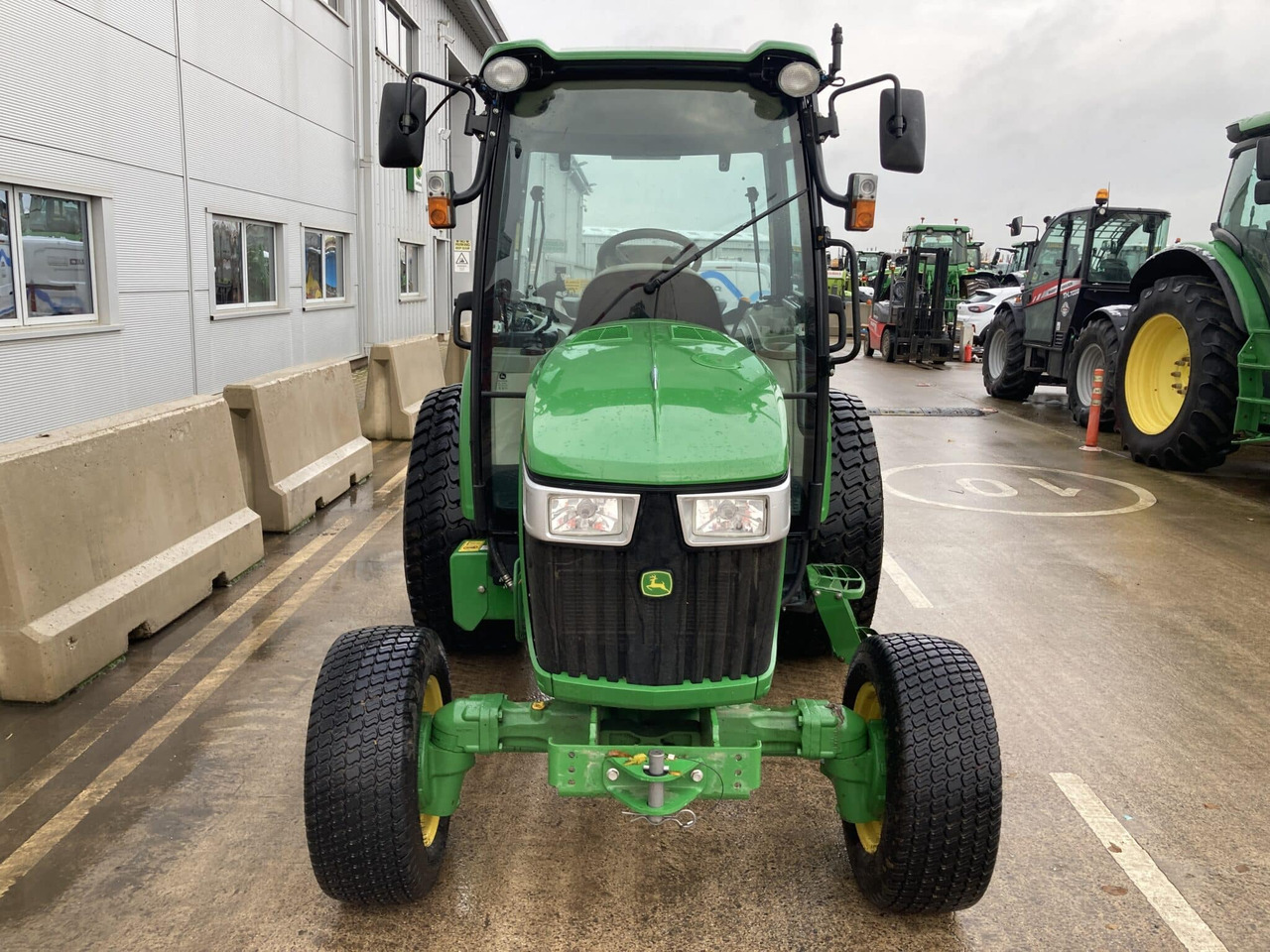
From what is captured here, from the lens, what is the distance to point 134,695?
4.43 metres

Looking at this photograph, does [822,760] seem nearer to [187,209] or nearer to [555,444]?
[555,444]

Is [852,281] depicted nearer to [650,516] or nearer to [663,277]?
[663,277]

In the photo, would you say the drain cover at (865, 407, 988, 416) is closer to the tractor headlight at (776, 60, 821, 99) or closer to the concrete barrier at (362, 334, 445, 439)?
the concrete barrier at (362, 334, 445, 439)

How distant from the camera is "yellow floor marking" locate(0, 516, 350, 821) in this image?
367cm

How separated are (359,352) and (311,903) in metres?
13.7

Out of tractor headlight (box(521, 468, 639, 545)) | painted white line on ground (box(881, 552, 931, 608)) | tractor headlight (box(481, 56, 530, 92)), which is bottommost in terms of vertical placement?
painted white line on ground (box(881, 552, 931, 608))

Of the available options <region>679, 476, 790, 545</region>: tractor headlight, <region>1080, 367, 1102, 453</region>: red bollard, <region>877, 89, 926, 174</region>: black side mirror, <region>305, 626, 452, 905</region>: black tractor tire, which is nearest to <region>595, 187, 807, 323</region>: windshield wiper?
<region>877, 89, 926, 174</region>: black side mirror

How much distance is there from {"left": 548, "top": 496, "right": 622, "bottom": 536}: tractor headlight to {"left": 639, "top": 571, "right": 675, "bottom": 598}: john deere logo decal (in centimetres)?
16

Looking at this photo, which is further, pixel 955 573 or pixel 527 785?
pixel 955 573

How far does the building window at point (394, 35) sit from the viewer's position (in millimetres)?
16391

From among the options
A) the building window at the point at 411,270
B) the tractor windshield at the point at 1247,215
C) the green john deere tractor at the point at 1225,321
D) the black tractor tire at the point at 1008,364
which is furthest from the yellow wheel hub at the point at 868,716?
the building window at the point at 411,270

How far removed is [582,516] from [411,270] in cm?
1822

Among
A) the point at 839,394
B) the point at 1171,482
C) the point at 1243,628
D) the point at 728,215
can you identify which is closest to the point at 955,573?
the point at 1243,628

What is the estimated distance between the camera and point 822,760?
10.3 feet
